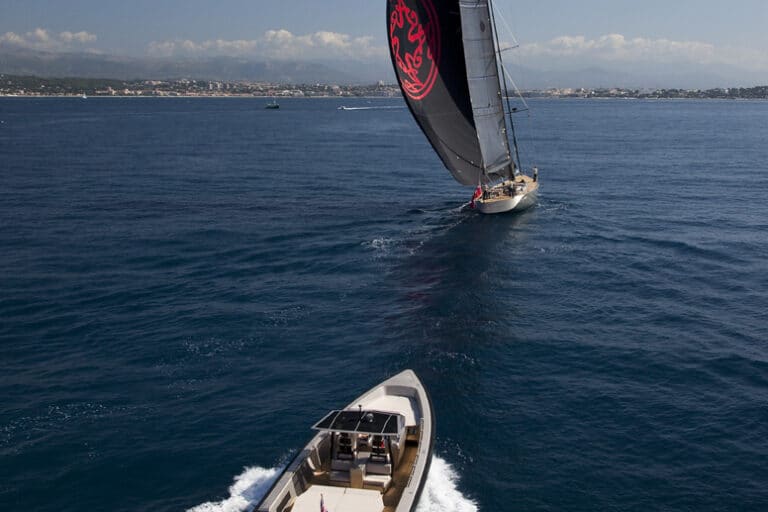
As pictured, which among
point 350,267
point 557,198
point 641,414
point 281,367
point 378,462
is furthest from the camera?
point 557,198

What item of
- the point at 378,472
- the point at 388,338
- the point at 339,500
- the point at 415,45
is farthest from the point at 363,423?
the point at 415,45

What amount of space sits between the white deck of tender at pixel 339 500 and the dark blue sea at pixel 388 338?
3598 millimetres

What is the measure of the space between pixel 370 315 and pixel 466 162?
106ft

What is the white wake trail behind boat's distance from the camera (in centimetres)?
2764

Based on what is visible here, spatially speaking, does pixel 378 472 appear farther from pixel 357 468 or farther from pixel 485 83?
pixel 485 83

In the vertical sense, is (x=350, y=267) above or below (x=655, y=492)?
above

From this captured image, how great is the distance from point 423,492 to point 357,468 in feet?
11.5

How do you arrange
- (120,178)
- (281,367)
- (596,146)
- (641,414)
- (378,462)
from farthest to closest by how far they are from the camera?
1. (596,146)
2. (120,178)
3. (281,367)
4. (641,414)
5. (378,462)

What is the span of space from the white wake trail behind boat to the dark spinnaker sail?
45953mm

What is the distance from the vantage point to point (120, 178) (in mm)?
95812

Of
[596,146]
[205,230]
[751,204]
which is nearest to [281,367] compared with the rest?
[205,230]

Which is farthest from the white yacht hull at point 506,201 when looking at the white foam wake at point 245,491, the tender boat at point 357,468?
the white foam wake at point 245,491

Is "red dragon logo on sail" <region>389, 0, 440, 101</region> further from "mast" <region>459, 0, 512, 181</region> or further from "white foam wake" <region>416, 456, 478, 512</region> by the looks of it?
"white foam wake" <region>416, 456, 478, 512</region>

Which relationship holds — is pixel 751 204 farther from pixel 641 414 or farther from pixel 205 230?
pixel 205 230
